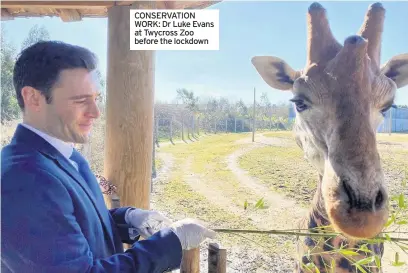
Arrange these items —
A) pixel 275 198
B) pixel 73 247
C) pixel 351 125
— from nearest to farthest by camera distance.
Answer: pixel 73 247 < pixel 351 125 < pixel 275 198

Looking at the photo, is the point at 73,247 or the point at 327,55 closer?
the point at 73,247

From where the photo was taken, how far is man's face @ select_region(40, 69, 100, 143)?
25.3 inches

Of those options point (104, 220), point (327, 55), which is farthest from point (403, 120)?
point (104, 220)

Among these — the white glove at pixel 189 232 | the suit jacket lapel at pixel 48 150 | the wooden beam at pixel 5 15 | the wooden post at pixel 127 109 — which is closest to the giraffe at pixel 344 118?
the white glove at pixel 189 232

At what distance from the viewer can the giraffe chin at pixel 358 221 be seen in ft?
2.16

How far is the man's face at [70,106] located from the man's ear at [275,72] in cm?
55

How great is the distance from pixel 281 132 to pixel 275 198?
1.48ft

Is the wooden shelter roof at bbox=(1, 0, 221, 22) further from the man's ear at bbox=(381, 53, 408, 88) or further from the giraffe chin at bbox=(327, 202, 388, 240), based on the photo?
the giraffe chin at bbox=(327, 202, 388, 240)

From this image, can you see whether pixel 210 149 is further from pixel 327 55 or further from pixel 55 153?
pixel 55 153

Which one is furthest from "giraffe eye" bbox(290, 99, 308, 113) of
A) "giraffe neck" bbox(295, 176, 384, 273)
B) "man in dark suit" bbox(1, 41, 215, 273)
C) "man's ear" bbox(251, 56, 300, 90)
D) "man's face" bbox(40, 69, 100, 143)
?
"man's face" bbox(40, 69, 100, 143)

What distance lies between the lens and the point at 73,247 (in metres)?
0.52

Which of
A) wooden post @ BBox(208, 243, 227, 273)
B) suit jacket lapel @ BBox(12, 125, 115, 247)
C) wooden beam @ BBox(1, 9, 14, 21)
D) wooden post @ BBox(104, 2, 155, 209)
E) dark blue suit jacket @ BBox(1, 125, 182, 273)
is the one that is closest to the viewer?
dark blue suit jacket @ BBox(1, 125, 182, 273)

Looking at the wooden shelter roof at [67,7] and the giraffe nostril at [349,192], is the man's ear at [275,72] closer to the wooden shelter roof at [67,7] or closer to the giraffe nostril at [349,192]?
the wooden shelter roof at [67,7]

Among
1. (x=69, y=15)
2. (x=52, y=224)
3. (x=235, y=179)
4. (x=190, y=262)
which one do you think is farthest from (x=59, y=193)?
(x=235, y=179)
